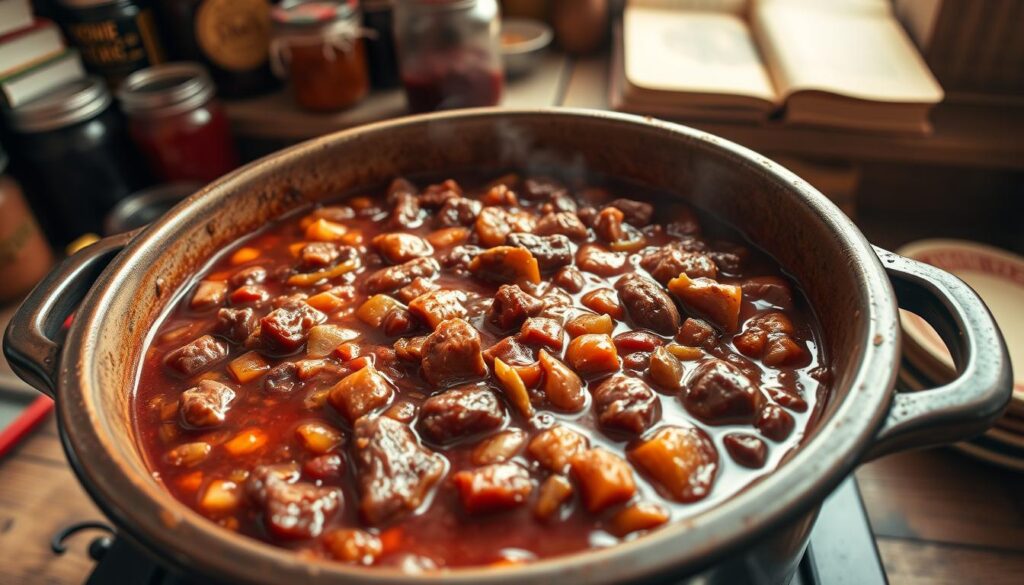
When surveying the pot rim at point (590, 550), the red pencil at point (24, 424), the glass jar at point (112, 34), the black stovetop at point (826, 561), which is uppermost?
the glass jar at point (112, 34)

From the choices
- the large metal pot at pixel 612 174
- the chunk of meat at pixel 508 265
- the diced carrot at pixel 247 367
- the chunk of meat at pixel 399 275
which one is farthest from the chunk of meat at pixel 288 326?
the chunk of meat at pixel 508 265

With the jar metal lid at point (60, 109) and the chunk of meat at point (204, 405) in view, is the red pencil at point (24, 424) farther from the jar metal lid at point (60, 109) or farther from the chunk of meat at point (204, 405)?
the chunk of meat at point (204, 405)

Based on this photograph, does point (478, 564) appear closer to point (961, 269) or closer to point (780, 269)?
point (780, 269)

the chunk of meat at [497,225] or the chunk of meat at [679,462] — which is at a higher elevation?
the chunk of meat at [497,225]

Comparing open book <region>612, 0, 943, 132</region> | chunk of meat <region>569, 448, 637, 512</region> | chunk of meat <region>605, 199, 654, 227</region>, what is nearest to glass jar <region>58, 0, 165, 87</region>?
open book <region>612, 0, 943, 132</region>

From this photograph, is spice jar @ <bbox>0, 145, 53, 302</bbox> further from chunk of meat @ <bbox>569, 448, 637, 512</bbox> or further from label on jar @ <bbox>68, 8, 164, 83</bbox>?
chunk of meat @ <bbox>569, 448, 637, 512</bbox>

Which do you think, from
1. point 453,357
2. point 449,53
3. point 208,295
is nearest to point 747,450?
point 453,357

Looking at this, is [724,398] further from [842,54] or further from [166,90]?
[166,90]
